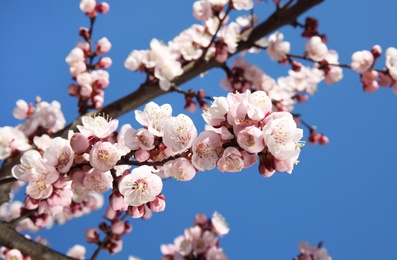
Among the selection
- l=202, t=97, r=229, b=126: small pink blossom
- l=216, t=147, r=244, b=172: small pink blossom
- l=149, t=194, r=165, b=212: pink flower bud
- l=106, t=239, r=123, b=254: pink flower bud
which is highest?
l=106, t=239, r=123, b=254: pink flower bud

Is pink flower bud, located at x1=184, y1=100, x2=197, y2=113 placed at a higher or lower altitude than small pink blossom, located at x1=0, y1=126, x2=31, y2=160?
higher

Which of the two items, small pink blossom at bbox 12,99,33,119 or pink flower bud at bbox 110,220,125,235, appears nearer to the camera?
pink flower bud at bbox 110,220,125,235

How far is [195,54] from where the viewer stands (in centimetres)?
315

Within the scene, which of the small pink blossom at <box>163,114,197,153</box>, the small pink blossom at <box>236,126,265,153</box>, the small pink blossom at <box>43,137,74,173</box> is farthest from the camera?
the small pink blossom at <box>43,137,74,173</box>

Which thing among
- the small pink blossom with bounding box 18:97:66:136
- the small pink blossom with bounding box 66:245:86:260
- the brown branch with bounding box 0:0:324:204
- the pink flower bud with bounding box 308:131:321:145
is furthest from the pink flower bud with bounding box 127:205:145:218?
the pink flower bud with bounding box 308:131:321:145

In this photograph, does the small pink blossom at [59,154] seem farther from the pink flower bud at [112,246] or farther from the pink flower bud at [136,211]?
the pink flower bud at [112,246]

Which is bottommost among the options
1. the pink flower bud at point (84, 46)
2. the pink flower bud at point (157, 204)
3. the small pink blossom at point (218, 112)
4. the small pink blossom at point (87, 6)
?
the pink flower bud at point (157, 204)

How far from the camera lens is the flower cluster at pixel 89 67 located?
2.89 meters

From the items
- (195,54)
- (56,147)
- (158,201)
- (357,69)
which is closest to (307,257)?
(357,69)

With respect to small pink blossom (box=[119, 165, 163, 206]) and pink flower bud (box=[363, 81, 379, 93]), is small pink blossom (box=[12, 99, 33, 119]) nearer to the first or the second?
small pink blossom (box=[119, 165, 163, 206])

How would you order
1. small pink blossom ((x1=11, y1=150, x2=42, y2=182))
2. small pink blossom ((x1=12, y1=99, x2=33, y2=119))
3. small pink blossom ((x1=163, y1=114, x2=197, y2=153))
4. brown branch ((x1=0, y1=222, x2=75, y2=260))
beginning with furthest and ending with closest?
small pink blossom ((x1=12, y1=99, x2=33, y2=119)) → brown branch ((x1=0, y1=222, x2=75, y2=260)) → small pink blossom ((x1=11, y1=150, x2=42, y2=182)) → small pink blossom ((x1=163, y1=114, x2=197, y2=153))

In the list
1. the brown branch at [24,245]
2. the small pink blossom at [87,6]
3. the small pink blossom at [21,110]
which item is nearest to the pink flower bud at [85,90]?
the small pink blossom at [21,110]

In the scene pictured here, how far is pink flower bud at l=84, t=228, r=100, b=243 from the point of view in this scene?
9.57 ft

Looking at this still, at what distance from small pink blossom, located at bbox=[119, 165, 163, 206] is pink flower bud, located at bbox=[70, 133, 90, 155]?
0.15 metres
